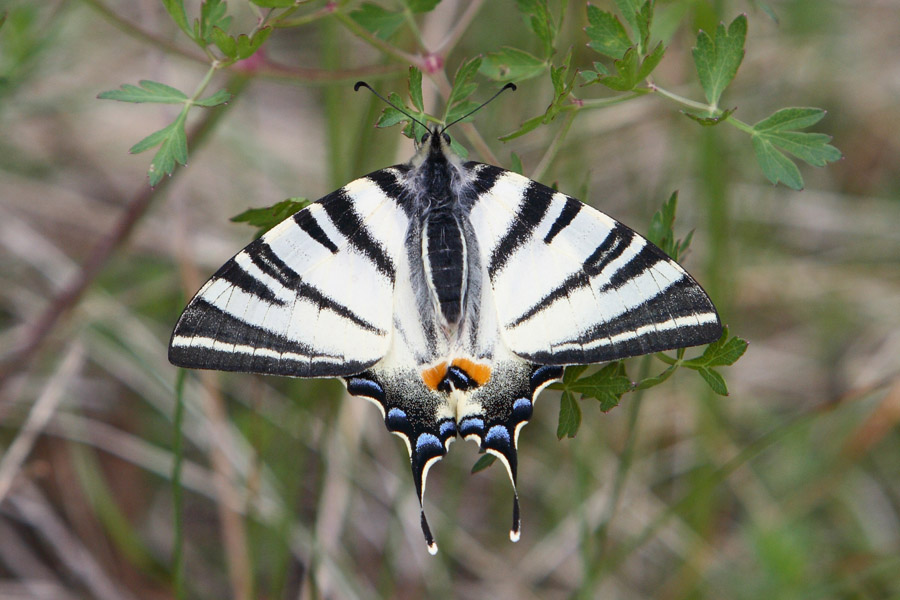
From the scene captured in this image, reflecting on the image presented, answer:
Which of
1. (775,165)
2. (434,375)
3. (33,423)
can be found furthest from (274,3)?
(33,423)

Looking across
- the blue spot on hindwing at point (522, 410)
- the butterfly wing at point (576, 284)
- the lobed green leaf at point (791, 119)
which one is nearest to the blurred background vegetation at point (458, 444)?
the butterfly wing at point (576, 284)

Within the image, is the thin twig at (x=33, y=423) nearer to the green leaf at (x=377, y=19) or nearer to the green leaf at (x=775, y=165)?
the green leaf at (x=377, y=19)

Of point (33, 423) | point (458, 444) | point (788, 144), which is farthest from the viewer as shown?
point (458, 444)

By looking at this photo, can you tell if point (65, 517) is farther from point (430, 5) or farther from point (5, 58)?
point (430, 5)

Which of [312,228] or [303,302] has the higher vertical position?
[312,228]

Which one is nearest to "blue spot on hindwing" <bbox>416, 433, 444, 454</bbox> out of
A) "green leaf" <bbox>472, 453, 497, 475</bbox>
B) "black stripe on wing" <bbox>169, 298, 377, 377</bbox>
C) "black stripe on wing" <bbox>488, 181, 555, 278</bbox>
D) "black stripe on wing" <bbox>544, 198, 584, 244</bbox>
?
"green leaf" <bbox>472, 453, 497, 475</bbox>

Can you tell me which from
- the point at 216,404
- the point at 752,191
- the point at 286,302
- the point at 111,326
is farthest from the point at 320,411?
the point at 752,191

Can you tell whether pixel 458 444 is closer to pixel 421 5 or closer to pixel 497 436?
pixel 497 436

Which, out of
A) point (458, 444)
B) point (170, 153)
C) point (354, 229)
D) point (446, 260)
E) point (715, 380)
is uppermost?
point (170, 153)

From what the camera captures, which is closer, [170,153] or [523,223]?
[170,153]
